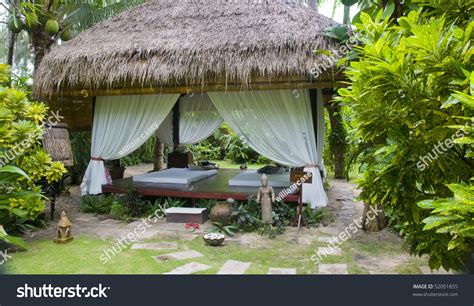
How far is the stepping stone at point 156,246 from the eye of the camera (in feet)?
10.8

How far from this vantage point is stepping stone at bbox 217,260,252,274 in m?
2.74

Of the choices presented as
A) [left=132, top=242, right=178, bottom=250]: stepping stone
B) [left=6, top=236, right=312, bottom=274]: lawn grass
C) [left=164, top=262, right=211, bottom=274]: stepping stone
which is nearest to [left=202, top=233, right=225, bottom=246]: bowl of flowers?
[left=6, top=236, right=312, bottom=274]: lawn grass

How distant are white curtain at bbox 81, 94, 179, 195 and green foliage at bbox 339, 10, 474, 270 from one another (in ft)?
11.3

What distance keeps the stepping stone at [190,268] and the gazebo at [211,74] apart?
179 cm

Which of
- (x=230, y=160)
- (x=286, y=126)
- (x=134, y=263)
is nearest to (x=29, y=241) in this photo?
(x=134, y=263)

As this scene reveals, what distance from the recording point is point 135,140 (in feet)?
15.6

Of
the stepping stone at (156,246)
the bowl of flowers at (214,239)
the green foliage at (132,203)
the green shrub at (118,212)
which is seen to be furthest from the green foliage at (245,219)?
the green shrub at (118,212)

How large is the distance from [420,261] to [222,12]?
12.9 feet

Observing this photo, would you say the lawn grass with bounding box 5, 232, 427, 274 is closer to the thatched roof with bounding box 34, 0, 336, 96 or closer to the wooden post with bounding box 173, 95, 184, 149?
the thatched roof with bounding box 34, 0, 336, 96

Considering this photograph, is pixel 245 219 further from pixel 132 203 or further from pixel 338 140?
pixel 338 140

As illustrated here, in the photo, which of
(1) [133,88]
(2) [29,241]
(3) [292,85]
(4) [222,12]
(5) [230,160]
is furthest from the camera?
(5) [230,160]
